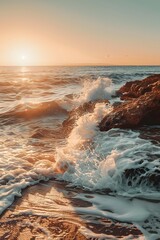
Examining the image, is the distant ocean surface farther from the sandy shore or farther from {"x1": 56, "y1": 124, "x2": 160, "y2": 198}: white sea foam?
the sandy shore

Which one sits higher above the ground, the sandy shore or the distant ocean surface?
the distant ocean surface

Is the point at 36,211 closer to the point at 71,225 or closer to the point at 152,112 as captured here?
the point at 71,225

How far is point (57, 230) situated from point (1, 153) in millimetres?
3461

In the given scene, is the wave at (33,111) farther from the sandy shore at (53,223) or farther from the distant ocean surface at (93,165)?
the sandy shore at (53,223)

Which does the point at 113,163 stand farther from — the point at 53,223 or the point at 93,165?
the point at 53,223

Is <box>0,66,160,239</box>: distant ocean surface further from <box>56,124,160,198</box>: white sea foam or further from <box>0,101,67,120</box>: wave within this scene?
<box>0,101,67,120</box>: wave

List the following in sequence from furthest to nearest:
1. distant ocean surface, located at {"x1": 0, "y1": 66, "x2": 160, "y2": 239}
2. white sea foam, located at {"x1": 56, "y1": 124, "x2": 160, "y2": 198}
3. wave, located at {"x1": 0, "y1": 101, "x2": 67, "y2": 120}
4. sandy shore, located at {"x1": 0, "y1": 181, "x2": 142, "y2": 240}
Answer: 1. wave, located at {"x1": 0, "y1": 101, "x2": 67, "y2": 120}
2. white sea foam, located at {"x1": 56, "y1": 124, "x2": 160, "y2": 198}
3. distant ocean surface, located at {"x1": 0, "y1": 66, "x2": 160, "y2": 239}
4. sandy shore, located at {"x1": 0, "y1": 181, "x2": 142, "y2": 240}

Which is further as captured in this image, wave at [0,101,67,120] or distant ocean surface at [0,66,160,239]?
wave at [0,101,67,120]

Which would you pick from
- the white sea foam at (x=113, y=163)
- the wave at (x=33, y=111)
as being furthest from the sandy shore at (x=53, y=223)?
the wave at (x=33, y=111)

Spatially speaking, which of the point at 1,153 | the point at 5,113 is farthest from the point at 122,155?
the point at 5,113

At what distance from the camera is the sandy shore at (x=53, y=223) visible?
3379 mm

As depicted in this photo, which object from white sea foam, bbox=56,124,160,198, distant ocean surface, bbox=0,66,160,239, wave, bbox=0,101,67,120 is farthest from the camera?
wave, bbox=0,101,67,120

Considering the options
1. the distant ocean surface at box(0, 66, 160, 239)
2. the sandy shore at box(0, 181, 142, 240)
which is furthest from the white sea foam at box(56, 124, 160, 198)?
the sandy shore at box(0, 181, 142, 240)

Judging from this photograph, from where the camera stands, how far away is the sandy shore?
3.38 m
